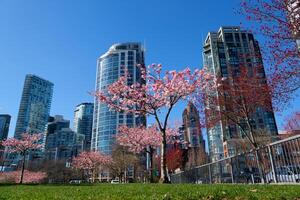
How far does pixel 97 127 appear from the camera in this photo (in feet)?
456

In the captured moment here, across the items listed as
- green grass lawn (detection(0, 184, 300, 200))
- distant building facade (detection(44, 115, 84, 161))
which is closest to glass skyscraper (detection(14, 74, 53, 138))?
distant building facade (detection(44, 115, 84, 161))

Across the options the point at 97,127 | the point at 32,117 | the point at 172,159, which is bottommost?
the point at 172,159

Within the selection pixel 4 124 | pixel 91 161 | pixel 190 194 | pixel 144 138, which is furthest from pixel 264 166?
pixel 4 124

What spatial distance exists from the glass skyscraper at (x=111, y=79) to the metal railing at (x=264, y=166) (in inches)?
4442

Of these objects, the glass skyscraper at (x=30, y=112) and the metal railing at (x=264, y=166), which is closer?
the metal railing at (x=264, y=166)

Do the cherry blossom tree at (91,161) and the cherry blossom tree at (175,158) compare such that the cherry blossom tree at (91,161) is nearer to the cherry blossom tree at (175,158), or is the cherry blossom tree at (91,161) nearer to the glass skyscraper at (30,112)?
the cherry blossom tree at (175,158)

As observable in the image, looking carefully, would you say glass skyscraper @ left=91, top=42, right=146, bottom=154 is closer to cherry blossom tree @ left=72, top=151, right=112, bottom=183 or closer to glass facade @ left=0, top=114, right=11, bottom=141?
cherry blossom tree @ left=72, top=151, right=112, bottom=183

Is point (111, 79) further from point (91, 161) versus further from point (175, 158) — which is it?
point (175, 158)

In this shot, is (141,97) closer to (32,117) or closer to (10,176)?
(10,176)

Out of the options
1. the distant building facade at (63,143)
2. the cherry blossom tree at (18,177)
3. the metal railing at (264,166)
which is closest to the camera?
the metal railing at (264,166)

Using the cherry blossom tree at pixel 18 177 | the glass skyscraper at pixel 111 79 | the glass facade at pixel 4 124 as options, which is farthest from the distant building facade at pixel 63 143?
the cherry blossom tree at pixel 18 177

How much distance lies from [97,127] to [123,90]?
123 m

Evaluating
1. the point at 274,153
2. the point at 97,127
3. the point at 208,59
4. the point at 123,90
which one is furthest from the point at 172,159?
the point at 97,127

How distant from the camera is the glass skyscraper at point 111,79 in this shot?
438 feet
